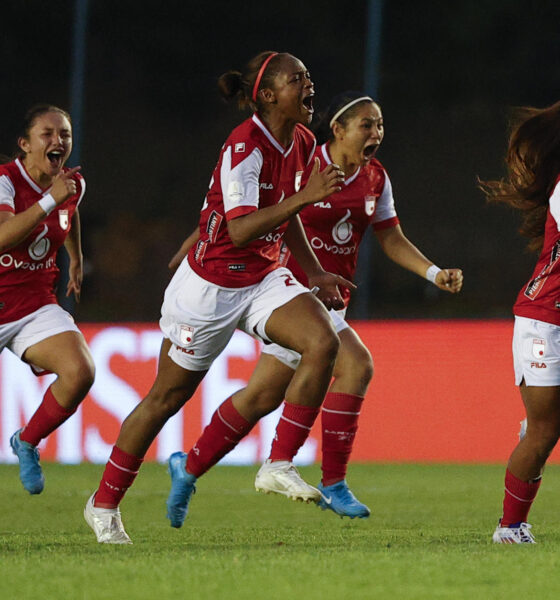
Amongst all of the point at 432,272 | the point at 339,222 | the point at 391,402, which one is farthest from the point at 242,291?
the point at 391,402

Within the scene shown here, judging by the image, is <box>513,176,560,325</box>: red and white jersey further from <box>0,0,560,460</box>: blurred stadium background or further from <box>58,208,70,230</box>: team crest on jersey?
<box>0,0,560,460</box>: blurred stadium background

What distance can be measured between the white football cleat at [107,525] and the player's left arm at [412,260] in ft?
5.79

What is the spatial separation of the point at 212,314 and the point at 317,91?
645 inches

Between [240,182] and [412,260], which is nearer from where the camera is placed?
[240,182]

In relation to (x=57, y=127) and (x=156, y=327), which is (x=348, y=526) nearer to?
(x=57, y=127)

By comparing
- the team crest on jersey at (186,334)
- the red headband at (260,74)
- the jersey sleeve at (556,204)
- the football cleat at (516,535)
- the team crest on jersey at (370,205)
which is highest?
the red headband at (260,74)

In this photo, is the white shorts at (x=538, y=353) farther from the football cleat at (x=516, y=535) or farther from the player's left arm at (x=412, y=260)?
the player's left arm at (x=412, y=260)

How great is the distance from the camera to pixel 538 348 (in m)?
5.29

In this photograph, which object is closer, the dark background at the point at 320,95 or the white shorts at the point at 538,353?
the white shorts at the point at 538,353

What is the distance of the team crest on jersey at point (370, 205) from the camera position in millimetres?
7176

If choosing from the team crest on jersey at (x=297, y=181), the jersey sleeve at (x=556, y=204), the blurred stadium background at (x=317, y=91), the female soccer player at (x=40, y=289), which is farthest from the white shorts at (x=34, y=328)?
the blurred stadium background at (x=317, y=91)

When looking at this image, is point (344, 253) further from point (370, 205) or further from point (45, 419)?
point (45, 419)

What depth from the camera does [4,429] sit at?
10.6 meters

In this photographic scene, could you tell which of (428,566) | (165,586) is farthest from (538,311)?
(165,586)
